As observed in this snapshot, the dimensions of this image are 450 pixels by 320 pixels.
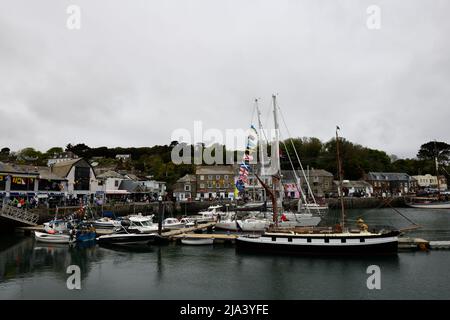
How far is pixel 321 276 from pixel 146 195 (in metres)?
65.4

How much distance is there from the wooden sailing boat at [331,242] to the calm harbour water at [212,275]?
1147mm

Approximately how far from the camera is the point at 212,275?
71.9 ft

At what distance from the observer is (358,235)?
26.2m

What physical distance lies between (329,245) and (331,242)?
1.03 feet

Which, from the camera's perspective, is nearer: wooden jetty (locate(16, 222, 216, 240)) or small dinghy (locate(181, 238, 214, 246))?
small dinghy (locate(181, 238, 214, 246))

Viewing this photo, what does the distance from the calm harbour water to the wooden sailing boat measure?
115 centimetres

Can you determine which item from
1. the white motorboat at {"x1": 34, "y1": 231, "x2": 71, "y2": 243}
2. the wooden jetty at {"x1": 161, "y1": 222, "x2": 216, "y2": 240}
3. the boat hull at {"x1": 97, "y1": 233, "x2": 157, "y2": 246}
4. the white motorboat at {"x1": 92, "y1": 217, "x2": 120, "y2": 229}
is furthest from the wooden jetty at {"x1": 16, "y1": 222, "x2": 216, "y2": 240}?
the white motorboat at {"x1": 34, "y1": 231, "x2": 71, "y2": 243}

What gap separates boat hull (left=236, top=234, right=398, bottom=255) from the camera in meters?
26.2

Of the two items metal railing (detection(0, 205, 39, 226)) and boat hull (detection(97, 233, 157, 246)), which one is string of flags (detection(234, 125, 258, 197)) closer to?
boat hull (detection(97, 233, 157, 246))

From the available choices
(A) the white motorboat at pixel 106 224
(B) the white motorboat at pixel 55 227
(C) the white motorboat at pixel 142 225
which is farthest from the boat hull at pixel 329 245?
(B) the white motorboat at pixel 55 227

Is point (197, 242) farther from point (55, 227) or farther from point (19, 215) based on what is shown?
point (19, 215)

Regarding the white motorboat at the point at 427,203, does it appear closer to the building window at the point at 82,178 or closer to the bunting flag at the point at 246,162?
the bunting flag at the point at 246,162

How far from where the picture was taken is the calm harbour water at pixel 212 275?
18.2 meters
